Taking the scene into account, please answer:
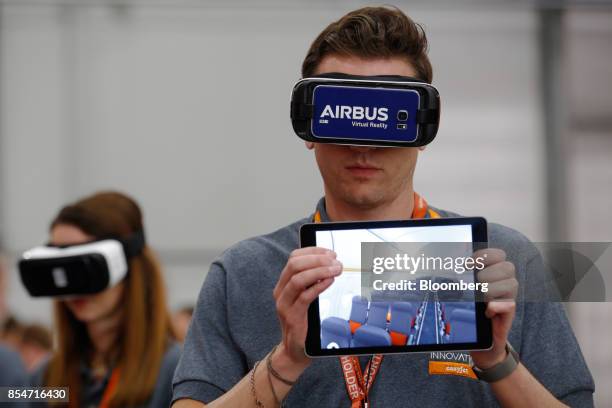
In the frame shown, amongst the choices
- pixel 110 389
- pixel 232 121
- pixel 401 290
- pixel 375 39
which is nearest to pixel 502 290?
pixel 401 290

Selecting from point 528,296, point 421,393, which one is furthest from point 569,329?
point 421,393

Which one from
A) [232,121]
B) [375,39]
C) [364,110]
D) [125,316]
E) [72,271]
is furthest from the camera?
[232,121]

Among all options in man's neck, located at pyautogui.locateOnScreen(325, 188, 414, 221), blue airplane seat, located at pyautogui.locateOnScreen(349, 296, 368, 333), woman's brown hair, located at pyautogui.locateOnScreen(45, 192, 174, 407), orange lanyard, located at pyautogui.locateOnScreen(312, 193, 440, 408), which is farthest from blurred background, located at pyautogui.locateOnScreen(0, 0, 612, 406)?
blue airplane seat, located at pyautogui.locateOnScreen(349, 296, 368, 333)

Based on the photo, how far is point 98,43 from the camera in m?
4.36

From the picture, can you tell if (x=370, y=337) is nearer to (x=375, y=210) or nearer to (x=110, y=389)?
(x=375, y=210)

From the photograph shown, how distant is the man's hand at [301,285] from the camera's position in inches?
44.0

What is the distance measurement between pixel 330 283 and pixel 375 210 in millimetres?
253

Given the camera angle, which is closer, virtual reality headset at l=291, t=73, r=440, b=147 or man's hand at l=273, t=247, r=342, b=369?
man's hand at l=273, t=247, r=342, b=369

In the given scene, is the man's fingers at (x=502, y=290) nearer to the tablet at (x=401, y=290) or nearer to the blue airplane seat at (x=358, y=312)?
the tablet at (x=401, y=290)

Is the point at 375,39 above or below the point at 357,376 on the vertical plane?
above

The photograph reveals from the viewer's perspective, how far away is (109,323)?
7.49 ft

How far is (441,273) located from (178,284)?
3389 mm

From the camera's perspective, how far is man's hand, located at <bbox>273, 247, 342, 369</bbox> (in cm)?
112

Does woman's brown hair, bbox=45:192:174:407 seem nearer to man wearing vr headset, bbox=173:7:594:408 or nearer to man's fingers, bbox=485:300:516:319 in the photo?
man wearing vr headset, bbox=173:7:594:408
